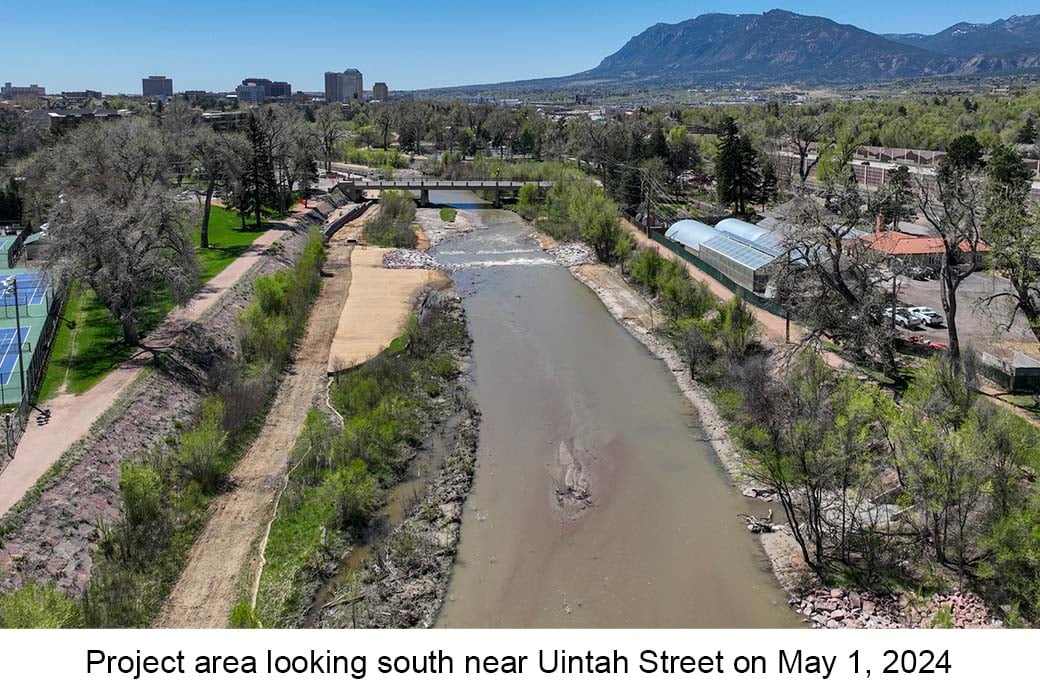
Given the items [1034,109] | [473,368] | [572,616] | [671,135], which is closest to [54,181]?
[473,368]

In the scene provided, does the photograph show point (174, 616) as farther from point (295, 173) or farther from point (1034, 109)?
point (1034, 109)

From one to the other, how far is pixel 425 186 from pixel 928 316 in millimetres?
50306

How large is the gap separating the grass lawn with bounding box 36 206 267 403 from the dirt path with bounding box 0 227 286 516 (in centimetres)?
47

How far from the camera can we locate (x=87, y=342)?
28547mm

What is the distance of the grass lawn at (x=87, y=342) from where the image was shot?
82.2 ft

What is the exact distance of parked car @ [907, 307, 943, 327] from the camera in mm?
32406

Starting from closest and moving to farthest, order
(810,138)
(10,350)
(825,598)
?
(825,598)
(10,350)
(810,138)

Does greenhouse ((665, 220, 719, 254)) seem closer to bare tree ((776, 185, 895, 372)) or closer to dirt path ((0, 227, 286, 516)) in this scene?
bare tree ((776, 185, 895, 372))

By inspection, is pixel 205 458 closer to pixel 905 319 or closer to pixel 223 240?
pixel 905 319

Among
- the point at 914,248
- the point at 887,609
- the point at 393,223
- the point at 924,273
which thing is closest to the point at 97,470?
the point at 887,609

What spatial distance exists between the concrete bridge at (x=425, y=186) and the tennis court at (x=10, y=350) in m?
45.7

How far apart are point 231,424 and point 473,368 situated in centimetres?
1065

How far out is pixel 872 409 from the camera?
1738 cm

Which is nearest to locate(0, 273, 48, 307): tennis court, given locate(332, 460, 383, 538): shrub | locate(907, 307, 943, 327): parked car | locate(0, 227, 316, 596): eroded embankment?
locate(0, 227, 316, 596): eroded embankment
